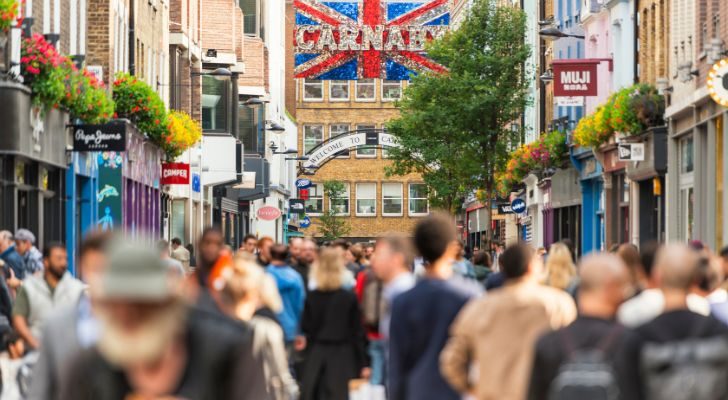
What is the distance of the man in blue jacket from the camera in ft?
55.2

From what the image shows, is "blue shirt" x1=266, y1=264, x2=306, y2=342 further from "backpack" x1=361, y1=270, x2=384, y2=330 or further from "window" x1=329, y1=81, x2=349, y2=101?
"window" x1=329, y1=81, x2=349, y2=101

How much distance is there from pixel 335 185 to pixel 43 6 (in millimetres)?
79301

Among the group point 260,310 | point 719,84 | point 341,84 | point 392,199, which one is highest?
point 341,84

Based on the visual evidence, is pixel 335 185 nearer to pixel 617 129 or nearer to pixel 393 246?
pixel 617 129

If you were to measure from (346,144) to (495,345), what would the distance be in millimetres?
78914

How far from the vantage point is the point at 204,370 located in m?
5.53

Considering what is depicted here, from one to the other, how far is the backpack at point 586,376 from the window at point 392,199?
107 meters

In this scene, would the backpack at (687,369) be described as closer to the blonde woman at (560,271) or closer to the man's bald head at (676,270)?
the man's bald head at (676,270)

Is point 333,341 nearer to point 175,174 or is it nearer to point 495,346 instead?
point 495,346

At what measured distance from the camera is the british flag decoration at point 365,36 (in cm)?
8262

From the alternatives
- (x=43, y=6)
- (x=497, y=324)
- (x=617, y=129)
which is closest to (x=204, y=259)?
(x=497, y=324)

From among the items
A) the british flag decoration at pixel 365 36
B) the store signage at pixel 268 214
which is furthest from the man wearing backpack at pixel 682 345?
the british flag decoration at pixel 365 36

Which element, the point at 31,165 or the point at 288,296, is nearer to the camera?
the point at 288,296

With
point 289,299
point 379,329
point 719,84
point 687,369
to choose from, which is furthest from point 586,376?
point 719,84
